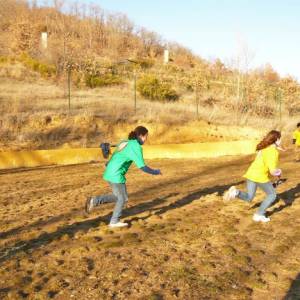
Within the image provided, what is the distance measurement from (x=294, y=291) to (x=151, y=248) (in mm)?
1872

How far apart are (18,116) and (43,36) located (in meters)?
28.7

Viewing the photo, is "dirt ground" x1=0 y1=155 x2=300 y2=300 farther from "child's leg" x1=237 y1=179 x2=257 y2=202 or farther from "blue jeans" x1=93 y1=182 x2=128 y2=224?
"child's leg" x1=237 y1=179 x2=257 y2=202

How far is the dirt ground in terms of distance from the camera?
179 inches

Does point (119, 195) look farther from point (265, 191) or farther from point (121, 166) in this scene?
point (265, 191)

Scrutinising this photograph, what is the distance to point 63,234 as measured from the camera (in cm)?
643

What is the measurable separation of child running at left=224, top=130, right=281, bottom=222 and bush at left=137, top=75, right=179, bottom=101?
25409mm

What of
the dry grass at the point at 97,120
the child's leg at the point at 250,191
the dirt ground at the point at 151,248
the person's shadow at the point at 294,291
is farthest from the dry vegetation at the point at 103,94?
the person's shadow at the point at 294,291

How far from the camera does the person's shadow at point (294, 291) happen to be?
173 inches

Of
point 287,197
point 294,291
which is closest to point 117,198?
point 294,291

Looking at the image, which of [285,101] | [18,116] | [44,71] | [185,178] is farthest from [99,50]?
[185,178]

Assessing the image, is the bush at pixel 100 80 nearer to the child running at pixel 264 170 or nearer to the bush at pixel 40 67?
the bush at pixel 40 67

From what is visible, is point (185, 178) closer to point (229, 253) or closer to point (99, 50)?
point (229, 253)

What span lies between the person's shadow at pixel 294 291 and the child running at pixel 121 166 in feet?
7.39

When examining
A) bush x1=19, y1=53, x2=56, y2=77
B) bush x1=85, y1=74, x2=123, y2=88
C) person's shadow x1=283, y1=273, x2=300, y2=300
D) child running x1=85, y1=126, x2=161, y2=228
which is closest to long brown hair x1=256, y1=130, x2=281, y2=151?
child running x1=85, y1=126, x2=161, y2=228
